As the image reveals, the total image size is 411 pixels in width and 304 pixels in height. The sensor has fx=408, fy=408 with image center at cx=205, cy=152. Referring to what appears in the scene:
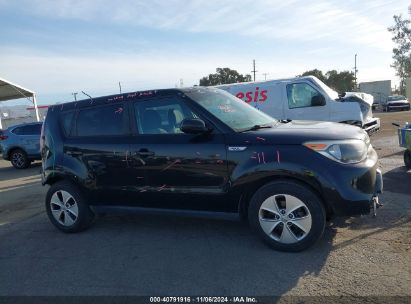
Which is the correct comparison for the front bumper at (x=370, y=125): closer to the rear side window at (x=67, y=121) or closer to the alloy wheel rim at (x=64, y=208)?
the rear side window at (x=67, y=121)

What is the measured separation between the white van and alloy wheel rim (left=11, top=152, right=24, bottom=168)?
329 inches

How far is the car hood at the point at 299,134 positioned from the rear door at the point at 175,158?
0.41 meters

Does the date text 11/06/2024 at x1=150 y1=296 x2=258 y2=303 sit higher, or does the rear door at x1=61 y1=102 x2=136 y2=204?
the rear door at x1=61 y1=102 x2=136 y2=204

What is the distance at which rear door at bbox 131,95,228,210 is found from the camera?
4602 millimetres

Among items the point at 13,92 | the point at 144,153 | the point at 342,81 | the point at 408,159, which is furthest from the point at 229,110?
the point at 342,81

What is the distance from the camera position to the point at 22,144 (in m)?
14.5

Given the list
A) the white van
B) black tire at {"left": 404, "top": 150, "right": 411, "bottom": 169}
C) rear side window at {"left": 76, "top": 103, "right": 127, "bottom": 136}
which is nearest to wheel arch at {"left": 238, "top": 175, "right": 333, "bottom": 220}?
rear side window at {"left": 76, "top": 103, "right": 127, "bottom": 136}

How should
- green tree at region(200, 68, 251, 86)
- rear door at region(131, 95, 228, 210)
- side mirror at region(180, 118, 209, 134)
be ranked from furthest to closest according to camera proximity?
1. green tree at region(200, 68, 251, 86)
2. rear door at region(131, 95, 228, 210)
3. side mirror at region(180, 118, 209, 134)

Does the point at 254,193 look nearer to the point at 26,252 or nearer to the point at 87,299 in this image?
the point at 87,299

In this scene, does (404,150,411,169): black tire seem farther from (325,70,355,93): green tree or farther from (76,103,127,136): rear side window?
(325,70,355,93): green tree

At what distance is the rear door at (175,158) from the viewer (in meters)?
4.60

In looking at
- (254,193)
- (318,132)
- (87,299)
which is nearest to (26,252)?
(87,299)

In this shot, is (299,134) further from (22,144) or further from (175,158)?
(22,144)

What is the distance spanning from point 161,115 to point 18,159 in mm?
11308
